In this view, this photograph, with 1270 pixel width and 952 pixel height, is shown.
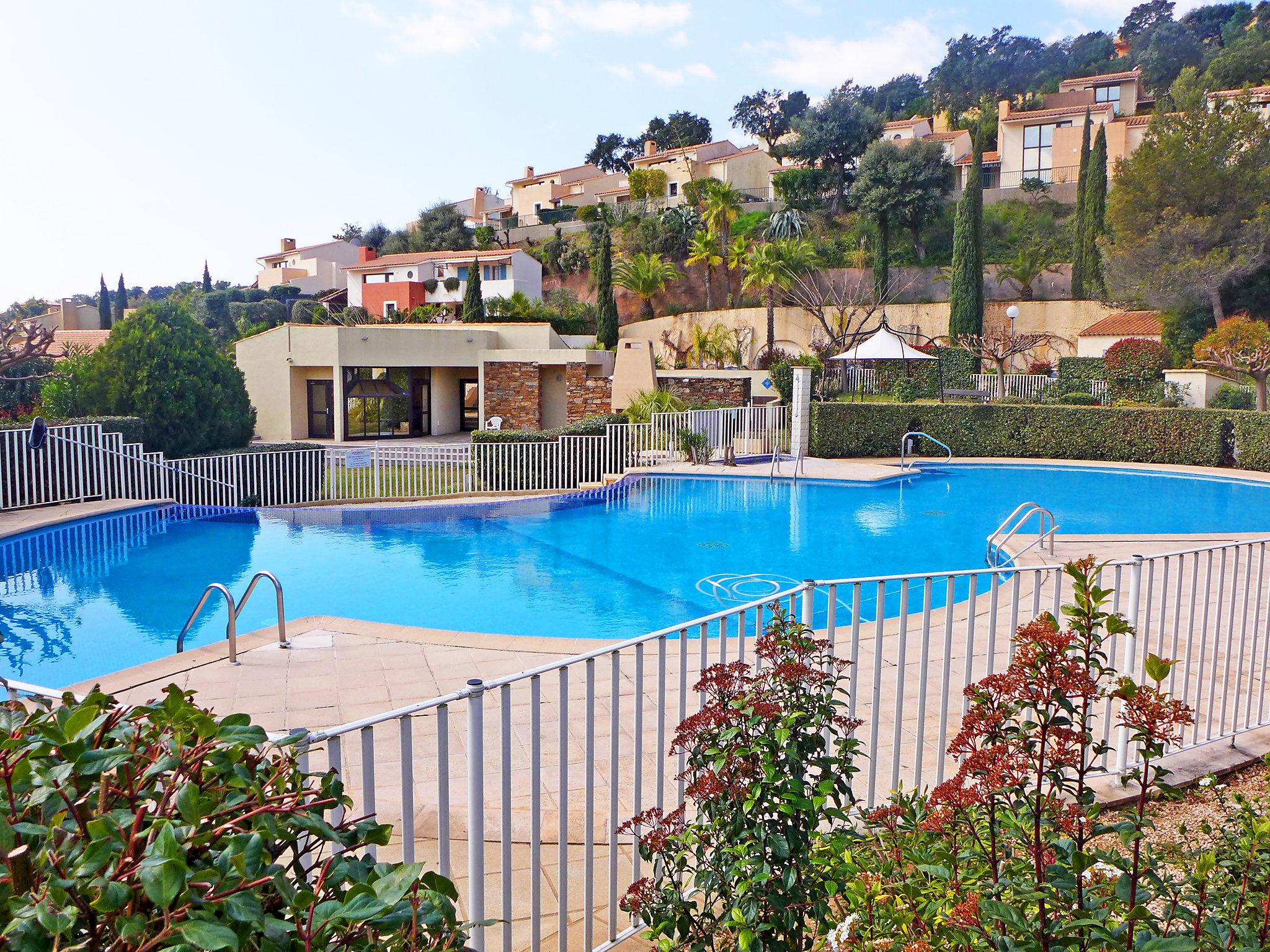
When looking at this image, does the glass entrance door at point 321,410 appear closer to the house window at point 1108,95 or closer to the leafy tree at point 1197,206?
the leafy tree at point 1197,206

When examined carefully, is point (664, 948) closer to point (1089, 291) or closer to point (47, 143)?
point (47, 143)

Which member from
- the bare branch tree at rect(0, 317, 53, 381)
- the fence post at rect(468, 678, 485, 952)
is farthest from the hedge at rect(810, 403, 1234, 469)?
the fence post at rect(468, 678, 485, 952)

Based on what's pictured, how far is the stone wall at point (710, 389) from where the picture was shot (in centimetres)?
2584

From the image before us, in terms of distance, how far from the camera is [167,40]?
50.2ft

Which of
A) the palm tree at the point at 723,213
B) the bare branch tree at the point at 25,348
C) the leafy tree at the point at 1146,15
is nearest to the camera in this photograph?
the bare branch tree at the point at 25,348

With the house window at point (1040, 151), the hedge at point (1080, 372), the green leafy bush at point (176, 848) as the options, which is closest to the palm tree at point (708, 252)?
the house window at point (1040, 151)

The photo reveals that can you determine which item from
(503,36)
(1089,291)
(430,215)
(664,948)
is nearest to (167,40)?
(503,36)

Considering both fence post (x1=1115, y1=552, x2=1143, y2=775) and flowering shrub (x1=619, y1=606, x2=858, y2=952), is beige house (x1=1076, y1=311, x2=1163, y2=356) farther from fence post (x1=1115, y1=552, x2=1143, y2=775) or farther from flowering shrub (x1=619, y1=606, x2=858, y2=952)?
flowering shrub (x1=619, y1=606, x2=858, y2=952)

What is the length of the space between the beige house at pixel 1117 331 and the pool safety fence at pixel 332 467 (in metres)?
15.8

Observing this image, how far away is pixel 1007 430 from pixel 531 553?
13.6 metres

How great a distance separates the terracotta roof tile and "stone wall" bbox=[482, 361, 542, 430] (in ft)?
59.8

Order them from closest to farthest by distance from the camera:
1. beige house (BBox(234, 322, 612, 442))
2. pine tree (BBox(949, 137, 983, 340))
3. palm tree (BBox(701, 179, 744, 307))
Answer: beige house (BBox(234, 322, 612, 442))
pine tree (BBox(949, 137, 983, 340))
palm tree (BBox(701, 179, 744, 307))

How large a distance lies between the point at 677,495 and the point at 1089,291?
81.4 ft

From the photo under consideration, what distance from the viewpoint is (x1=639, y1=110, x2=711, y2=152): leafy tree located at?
66188 millimetres
